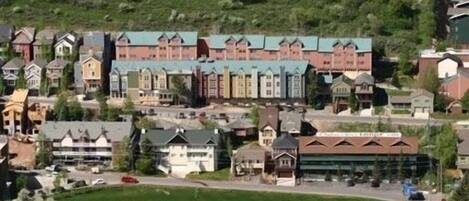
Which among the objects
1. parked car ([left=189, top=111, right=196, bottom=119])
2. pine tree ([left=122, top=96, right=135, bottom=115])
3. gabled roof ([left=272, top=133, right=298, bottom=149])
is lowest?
A: gabled roof ([left=272, top=133, right=298, bottom=149])

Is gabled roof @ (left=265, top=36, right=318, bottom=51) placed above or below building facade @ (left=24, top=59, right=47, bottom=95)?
above

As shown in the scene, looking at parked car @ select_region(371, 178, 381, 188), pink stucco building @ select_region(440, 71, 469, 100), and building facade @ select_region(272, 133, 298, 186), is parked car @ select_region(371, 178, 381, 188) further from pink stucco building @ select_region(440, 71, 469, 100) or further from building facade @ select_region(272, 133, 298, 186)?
pink stucco building @ select_region(440, 71, 469, 100)

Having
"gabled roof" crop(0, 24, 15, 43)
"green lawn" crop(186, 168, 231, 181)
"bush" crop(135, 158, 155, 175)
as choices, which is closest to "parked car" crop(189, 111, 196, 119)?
"green lawn" crop(186, 168, 231, 181)

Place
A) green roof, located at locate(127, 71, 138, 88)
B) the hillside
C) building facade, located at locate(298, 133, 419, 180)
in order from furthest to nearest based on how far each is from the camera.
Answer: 1. the hillside
2. green roof, located at locate(127, 71, 138, 88)
3. building facade, located at locate(298, 133, 419, 180)

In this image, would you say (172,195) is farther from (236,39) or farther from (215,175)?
(236,39)

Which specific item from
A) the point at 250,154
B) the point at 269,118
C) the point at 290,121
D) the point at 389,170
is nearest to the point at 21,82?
the point at 269,118

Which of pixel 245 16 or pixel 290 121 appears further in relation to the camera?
pixel 245 16

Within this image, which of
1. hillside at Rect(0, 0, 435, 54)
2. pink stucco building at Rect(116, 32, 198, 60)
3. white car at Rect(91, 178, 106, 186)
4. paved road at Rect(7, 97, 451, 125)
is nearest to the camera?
white car at Rect(91, 178, 106, 186)

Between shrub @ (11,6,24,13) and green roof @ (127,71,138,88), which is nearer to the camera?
green roof @ (127,71,138,88)
